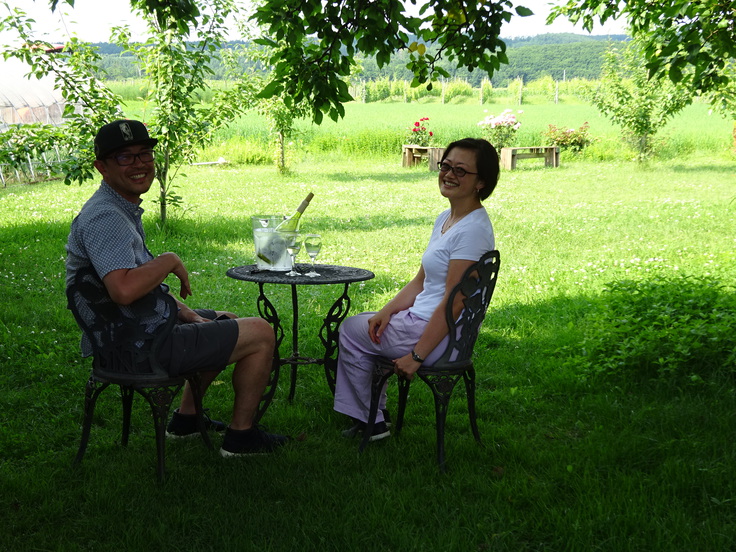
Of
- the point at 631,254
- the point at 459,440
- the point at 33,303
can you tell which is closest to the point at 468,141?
the point at 459,440

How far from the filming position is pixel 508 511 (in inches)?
126

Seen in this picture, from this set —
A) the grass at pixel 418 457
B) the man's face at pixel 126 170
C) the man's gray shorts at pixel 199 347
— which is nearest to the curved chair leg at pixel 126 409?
the grass at pixel 418 457

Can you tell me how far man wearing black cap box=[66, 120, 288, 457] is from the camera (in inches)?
123

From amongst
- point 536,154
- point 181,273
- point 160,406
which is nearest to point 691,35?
point 181,273

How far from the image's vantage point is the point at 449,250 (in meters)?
3.66

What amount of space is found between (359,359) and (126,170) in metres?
1.55

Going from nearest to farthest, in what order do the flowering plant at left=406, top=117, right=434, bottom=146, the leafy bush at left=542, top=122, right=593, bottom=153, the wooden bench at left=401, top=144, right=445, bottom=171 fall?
the wooden bench at left=401, top=144, right=445, bottom=171, the flowering plant at left=406, top=117, right=434, bottom=146, the leafy bush at left=542, top=122, right=593, bottom=153

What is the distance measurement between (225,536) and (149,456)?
958 mm

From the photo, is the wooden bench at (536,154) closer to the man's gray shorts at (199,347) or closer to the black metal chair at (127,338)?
the man's gray shorts at (199,347)

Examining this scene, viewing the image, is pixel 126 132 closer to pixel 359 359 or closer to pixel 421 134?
pixel 359 359

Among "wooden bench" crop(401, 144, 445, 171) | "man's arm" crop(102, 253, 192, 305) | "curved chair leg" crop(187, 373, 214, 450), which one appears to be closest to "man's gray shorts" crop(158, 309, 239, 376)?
"curved chair leg" crop(187, 373, 214, 450)

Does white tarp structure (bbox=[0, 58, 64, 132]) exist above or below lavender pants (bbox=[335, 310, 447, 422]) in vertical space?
above

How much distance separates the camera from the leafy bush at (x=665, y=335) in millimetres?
4762

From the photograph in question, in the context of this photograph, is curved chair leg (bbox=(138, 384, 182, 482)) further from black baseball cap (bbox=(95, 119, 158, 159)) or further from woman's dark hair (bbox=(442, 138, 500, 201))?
woman's dark hair (bbox=(442, 138, 500, 201))
